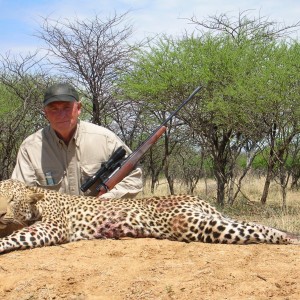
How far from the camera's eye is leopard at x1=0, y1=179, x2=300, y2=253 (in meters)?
4.93

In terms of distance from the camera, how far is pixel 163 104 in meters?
14.6

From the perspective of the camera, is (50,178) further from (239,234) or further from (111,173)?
(239,234)

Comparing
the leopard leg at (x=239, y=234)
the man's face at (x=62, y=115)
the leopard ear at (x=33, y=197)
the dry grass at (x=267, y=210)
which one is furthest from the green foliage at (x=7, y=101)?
the leopard leg at (x=239, y=234)

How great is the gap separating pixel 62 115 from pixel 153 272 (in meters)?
2.35

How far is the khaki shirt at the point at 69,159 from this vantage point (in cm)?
608

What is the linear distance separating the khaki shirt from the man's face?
0.16 m

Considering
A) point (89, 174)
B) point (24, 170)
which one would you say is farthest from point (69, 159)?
point (24, 170)

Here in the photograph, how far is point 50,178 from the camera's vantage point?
6.12 metres

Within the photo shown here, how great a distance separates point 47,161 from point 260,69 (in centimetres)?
854

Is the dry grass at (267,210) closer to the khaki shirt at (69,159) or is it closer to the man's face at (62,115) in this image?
the khaki shirt at (69,159)

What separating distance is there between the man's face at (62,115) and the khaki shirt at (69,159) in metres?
0.16

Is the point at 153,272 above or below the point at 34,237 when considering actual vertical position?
below

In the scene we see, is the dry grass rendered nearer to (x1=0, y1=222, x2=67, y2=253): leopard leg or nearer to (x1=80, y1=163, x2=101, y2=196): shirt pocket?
(x1=80, y1=163, x2=101, y2=196): shirt pocket

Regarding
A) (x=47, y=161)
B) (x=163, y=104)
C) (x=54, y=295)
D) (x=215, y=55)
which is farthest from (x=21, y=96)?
(x=54, y=295)
